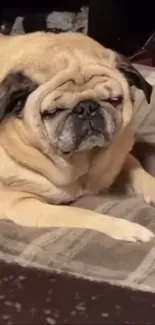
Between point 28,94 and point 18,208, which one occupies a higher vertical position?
point 28,94

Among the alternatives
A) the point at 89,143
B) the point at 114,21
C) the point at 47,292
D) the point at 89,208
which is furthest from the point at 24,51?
the point at 114,21

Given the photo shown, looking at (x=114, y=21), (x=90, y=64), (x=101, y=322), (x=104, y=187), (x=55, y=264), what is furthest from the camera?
(x=114, y=21)

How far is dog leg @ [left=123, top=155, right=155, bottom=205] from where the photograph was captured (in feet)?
4.27

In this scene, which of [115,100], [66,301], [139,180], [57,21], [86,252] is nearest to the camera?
[66,301]

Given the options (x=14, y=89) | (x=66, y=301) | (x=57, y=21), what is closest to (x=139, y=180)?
(x=14, y=89)

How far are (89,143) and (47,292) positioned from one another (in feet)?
0.93

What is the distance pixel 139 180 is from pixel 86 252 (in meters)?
0.30

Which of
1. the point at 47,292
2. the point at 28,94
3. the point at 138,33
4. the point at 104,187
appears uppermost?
the point at 28,94

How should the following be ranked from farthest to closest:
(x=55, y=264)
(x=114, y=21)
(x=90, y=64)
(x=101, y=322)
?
(x=114, y=21)
(x=90, y=64)
(x=55, y=264)
(x=101, y=322)

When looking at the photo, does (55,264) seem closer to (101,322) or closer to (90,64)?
(101,322)

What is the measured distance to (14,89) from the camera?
44.2 inches

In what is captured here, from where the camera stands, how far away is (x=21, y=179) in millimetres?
1232

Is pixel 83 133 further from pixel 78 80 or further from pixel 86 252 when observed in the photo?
pixel 86 252

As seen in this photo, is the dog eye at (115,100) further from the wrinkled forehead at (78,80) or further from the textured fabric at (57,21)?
the textured fabric at (57,21)
